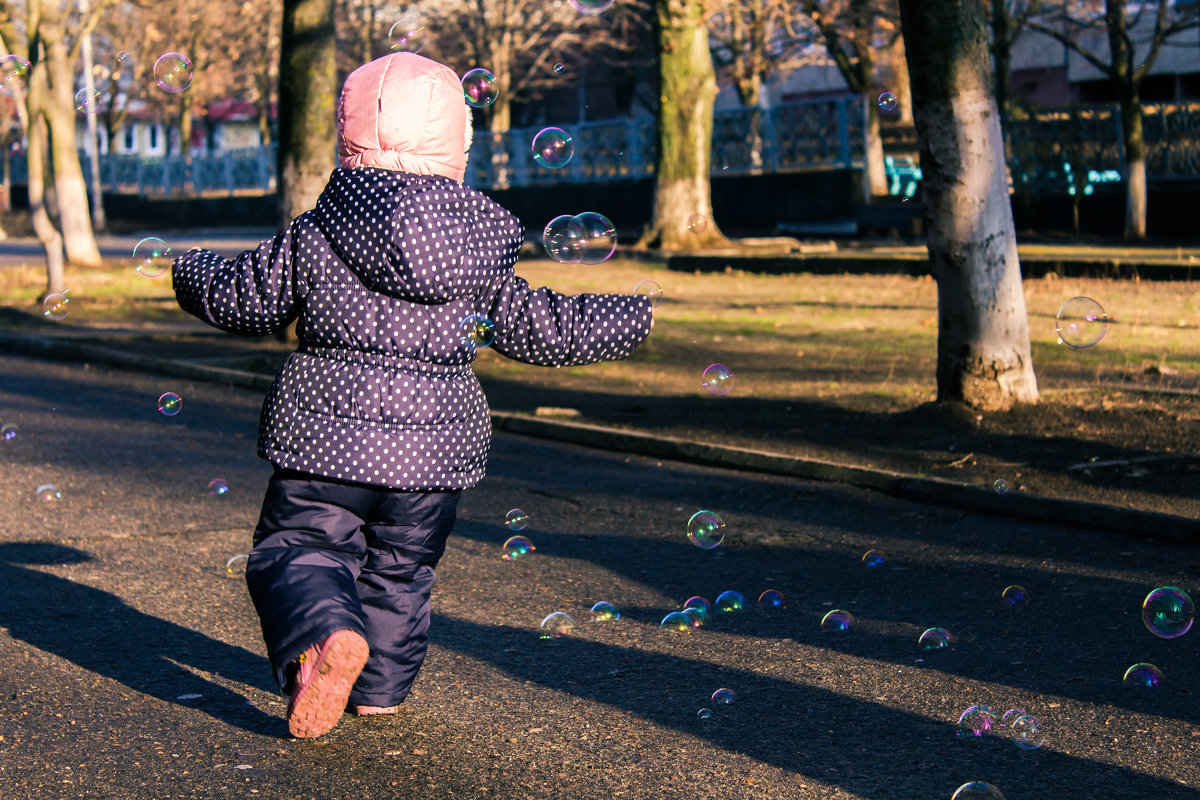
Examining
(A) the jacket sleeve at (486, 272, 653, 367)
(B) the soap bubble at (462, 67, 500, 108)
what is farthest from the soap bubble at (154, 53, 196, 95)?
(A) the jacket sleeve at (486, 272, 653, 367)

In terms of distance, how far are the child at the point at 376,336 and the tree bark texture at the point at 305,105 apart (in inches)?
368

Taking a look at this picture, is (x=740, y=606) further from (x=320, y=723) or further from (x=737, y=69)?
(x=737, y=69)

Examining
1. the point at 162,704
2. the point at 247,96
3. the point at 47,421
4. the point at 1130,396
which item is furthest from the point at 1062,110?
the point at 247,96

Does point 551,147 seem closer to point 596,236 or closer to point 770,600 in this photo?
point 596,236

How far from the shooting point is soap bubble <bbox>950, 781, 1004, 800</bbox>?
10.9 ft

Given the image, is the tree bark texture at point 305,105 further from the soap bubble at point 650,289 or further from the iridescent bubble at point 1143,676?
the iridescent bubble at point 1143,676

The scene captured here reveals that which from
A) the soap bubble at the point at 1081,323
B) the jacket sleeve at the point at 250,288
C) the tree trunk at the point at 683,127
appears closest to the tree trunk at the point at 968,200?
the soap bubble at the point at 1081,323

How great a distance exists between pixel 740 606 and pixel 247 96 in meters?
74.4

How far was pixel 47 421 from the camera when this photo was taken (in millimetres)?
9398

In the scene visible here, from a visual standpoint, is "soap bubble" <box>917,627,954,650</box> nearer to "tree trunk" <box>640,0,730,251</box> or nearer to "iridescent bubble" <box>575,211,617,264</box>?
"iridescent bubble" <box>575,211,617,264</box>

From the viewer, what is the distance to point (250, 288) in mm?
3711

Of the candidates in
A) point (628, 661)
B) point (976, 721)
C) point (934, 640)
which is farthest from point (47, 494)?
point (976, 721)

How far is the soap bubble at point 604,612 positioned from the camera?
497 centimetres

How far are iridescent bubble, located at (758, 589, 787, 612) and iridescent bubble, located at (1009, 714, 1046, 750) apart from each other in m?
1.34
